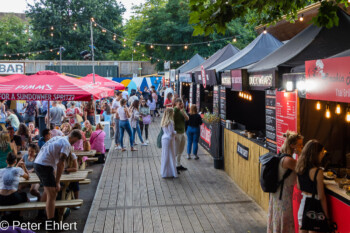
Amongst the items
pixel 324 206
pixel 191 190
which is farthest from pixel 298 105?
pixel 191 190

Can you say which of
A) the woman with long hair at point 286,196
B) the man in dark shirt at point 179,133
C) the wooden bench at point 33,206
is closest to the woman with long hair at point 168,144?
the man in dark shirt at point 179,133

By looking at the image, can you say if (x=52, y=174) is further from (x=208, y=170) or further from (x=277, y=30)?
(x=277, y=30)

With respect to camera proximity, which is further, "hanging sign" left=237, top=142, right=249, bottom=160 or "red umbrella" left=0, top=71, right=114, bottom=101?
"hanging sign" left=237, top=142, right=249, bottom=160

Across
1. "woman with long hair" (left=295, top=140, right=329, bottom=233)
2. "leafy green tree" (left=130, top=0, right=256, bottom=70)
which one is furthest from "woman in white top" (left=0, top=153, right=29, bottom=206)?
"leafy green tree" (left=130, top=0, right=256, bottom=70)

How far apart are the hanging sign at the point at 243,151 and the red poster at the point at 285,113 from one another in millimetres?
1646

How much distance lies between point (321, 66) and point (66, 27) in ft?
127

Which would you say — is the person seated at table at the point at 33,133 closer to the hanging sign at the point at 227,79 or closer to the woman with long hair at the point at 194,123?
the woman with long hair at the point at 194,123

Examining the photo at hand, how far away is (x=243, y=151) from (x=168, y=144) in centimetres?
186

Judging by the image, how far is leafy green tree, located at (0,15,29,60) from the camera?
42.8 meters

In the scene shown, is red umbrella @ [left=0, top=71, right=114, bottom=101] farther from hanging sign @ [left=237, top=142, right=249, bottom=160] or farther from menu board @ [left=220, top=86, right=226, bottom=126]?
menu board @ [left=220, top=86, right=226, bottom=126]

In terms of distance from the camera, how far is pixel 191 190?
8000 millimetres

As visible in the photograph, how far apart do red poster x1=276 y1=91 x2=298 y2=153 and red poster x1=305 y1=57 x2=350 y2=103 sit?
79 cm

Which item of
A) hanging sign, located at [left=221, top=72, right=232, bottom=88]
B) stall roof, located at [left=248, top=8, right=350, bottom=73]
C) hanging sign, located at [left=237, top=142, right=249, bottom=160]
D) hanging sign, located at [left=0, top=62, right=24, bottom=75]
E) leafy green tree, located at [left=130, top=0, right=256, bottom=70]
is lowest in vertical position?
hanging sign, located at [left=237, top=142, right=249, bottom=160]

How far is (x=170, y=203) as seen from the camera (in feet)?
23.5
